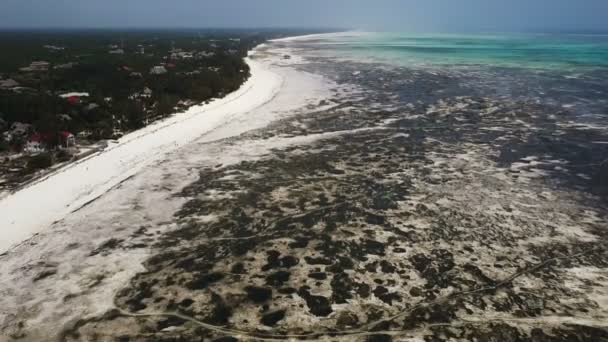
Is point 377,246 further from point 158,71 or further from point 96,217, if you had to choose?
point 158,71

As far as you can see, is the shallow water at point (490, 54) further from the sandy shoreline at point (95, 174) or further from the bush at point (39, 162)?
the bush at point (39, 162)

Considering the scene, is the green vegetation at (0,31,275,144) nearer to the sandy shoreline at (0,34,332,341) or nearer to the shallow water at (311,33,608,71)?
the sandy shoreline at (0,34,332,341)

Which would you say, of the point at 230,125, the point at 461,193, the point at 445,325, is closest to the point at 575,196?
the point at 461,193

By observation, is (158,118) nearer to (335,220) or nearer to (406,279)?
(335,220)

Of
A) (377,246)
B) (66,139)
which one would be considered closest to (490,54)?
(66,139)

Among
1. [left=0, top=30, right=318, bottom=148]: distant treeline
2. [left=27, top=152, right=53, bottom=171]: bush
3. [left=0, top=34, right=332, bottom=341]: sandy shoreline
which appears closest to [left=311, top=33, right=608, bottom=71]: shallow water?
[left=0, top=30, right=318, bottom=148]: distant treeline

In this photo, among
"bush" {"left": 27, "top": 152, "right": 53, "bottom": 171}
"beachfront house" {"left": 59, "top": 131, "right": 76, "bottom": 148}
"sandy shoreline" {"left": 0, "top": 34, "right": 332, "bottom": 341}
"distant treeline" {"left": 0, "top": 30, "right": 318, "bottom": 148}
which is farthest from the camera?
"distant treeline" {"left": 0, "top": 30, "right": 318, "bottom": 148}

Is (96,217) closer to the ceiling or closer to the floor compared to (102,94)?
closer to the floor
